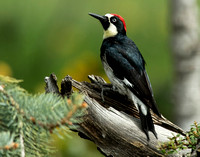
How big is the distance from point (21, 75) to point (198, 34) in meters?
2.67

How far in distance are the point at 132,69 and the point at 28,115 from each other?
5.51 ft

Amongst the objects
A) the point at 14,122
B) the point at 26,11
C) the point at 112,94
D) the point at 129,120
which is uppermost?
the point at 26,11

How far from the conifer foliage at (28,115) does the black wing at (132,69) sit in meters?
1.35

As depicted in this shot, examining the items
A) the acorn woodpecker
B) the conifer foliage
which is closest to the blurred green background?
the acorn woodpecker

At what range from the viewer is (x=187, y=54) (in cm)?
445

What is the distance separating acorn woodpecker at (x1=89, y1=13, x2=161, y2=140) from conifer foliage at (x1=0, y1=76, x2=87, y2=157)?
45.1 inches

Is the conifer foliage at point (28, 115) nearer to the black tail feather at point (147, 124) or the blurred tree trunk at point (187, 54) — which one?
the black tail feather at point (147, 124)

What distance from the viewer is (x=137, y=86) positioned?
307cm

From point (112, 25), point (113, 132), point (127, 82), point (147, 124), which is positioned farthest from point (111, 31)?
point (113, 132)

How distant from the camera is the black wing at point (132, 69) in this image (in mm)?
3031

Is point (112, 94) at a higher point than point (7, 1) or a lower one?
lower

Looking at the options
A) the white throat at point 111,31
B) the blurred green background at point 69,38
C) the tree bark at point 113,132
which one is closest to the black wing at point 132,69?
the tree bark at point 113,132

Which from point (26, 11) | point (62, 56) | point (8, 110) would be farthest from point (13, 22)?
point (8, 110)

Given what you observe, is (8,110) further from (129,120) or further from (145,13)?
(145,13)
